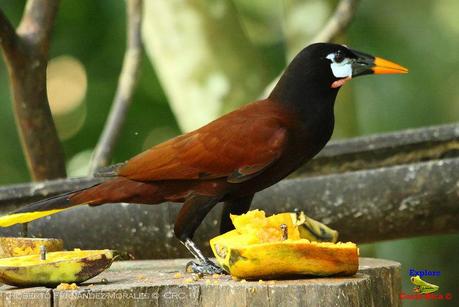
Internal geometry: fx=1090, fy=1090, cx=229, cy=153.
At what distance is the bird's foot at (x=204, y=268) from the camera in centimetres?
327

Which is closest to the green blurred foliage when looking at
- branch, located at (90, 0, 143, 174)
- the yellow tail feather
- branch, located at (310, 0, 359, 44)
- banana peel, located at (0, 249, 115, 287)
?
branch, located at (90, 0, 143, 174)

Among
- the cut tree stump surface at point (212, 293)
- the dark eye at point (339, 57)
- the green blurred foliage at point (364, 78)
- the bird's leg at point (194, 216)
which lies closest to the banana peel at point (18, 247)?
the cut tree stump surface at point (212, 293)

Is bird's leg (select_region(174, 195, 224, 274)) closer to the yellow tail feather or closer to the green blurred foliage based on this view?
the yellow tail feather

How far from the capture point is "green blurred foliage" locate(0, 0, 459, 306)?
935 cm

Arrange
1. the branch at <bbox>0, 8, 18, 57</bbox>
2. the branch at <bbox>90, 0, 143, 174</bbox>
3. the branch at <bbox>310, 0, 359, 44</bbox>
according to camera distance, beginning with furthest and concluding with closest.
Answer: the branch at <bbox>90, 0, 143, 174</bbox>
the branch at <bbox>310, 0, 359, 44</bbox>
the branch at <bbox>0, 8, 18, 57</bbox>

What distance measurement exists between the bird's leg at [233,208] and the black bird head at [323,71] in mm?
354

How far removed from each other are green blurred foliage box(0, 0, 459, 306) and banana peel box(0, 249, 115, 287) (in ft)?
20.3

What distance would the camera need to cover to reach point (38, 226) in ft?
14.3

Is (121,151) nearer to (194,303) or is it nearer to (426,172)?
(426,172)

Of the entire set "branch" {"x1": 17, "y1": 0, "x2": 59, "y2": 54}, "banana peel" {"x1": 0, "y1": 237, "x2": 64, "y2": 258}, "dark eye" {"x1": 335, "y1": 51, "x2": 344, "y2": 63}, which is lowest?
"banana peel" {"x1": 0, "y1": 237, "x2": 64, "y2": 258}

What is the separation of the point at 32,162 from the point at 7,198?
391 mm

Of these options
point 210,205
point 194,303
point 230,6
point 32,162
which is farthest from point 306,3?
point 194,303

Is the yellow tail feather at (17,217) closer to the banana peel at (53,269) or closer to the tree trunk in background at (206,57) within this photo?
the banana peel at (53,269)

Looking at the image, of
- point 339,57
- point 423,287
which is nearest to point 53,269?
point 423,287
